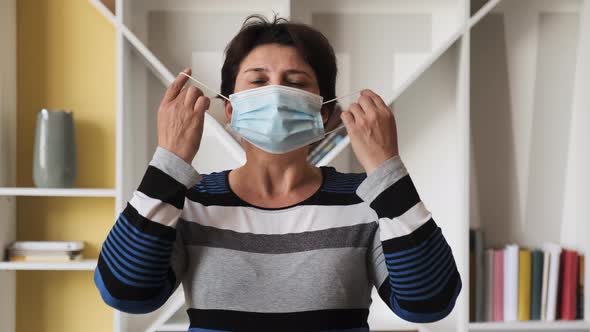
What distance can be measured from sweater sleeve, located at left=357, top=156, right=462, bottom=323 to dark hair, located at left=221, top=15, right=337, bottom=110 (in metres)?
0.27

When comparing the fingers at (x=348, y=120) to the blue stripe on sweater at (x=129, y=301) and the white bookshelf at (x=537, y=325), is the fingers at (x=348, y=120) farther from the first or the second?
the white bookshelf at (x=537, y=325)

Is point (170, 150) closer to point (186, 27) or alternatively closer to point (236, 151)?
point (236, 151)

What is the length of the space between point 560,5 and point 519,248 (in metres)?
0.89

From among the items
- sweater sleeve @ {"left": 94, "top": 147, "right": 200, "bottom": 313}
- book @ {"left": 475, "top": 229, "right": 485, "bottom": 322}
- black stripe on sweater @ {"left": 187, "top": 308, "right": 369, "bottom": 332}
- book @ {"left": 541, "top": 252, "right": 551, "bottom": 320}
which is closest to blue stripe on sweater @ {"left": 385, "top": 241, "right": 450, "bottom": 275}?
black stripe on sweater @ {"left": 187, "top": 308, "right": 369, "bottom": 332}

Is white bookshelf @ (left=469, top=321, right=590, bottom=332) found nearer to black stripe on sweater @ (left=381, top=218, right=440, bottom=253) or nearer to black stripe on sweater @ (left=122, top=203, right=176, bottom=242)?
black stripe on sweater @ (left=381, top=218, right=440, bottom=253)

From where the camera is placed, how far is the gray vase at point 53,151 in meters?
→ 2.19

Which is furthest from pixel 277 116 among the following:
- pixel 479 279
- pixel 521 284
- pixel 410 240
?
pixel 521 284

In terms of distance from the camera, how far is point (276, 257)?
1.09 m

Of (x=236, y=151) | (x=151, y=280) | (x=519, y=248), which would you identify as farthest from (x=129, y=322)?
(x=519, y=248)

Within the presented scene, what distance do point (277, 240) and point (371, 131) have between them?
245 millimetres

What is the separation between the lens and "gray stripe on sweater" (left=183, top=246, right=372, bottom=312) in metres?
1.07

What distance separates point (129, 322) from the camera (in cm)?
214

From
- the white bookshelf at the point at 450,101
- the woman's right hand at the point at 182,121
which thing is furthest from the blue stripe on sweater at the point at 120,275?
the white bookshelf at the point at 450,101

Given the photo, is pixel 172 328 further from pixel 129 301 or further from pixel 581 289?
pixel 581 289
